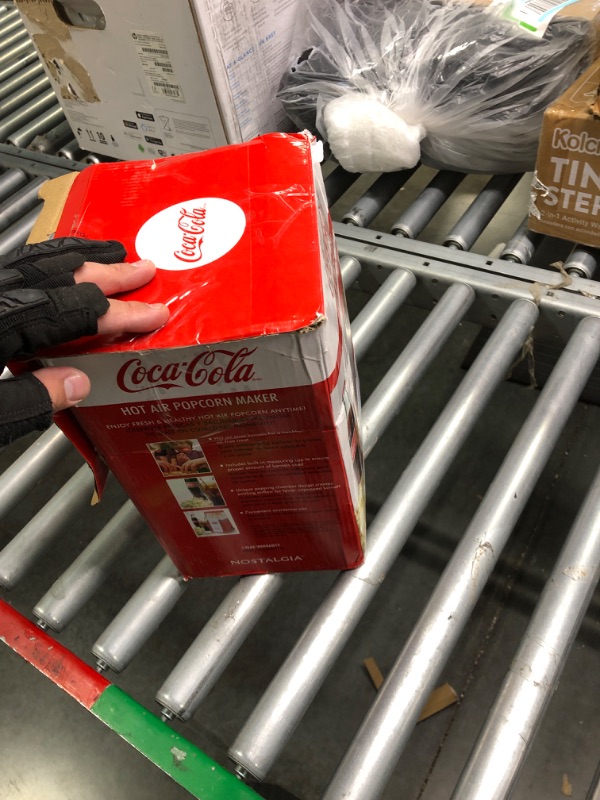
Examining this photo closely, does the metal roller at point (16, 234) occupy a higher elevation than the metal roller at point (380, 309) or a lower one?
higher

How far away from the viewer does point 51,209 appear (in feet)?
2.50

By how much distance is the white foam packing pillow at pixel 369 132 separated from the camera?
4.30 feet

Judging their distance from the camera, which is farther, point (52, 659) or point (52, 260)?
point (52, 659)

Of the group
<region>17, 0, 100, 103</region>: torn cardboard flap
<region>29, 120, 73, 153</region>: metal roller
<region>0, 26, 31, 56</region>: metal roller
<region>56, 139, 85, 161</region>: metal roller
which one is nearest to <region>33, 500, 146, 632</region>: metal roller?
<region>17, 0, 100, 103</region>: torn cardboard flap

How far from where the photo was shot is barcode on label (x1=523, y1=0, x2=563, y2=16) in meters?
1.29

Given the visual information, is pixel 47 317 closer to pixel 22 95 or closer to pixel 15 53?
pixel 22 95

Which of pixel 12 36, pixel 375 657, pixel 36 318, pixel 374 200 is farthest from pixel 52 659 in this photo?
pixel 12 36

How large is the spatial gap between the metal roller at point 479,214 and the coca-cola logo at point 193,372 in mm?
845

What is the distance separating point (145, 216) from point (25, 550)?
606mm

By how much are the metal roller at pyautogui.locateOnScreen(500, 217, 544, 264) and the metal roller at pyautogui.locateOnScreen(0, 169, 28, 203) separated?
49.3 inches

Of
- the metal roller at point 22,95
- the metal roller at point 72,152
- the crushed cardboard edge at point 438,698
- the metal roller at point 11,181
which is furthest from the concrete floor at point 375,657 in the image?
the metal roller at point 22,95

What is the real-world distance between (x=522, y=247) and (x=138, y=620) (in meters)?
0.97

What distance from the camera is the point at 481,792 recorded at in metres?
0.72

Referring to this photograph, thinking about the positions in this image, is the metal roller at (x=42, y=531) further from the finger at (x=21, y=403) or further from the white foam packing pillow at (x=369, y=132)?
the white foam packing pillow at (x=369, y=132)
